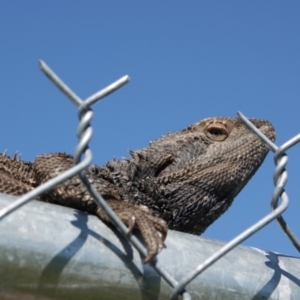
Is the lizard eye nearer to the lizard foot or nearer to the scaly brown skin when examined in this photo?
the scaly brown skin

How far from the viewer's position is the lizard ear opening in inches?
220

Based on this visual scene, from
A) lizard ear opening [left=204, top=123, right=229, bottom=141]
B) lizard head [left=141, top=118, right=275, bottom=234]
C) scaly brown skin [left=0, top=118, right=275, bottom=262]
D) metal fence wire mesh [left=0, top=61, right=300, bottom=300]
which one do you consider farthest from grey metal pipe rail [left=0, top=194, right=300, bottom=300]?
lizard ear opening [left=204, top=123, right=229, bottom=141]

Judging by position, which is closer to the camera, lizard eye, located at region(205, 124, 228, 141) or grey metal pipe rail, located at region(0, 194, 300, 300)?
grey metal pipe rail, located at region(0, 194, 300, 300)

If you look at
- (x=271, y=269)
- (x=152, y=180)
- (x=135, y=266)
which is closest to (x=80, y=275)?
(x=135, y=266)

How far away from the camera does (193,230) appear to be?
523 cm

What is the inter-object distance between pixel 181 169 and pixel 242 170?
40cm

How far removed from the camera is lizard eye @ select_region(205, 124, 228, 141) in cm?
560

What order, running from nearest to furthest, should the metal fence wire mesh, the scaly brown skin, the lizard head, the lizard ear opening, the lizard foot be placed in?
the metal fence wire mesh
the lizard foot
the scaly brown skin
the lizard head
the lizard ear opening

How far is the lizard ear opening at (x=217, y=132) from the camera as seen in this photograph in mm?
5598

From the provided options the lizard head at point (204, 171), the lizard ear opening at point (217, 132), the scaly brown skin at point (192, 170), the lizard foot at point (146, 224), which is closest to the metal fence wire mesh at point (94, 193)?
the lizard foot at point (146, 224)

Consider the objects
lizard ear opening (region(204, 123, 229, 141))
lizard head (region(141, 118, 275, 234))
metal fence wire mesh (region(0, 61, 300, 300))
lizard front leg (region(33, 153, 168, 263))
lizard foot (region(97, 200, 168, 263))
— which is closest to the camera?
metal fence wire mesh (region(0, 61, 300, 300))

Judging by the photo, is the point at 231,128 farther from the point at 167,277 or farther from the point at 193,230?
the point at 167,277

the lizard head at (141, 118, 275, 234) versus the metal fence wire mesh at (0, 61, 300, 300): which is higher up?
the metal fence wire mesh at (0, 61, 300, 300)

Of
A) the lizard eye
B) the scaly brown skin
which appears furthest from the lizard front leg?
the lizard eye
